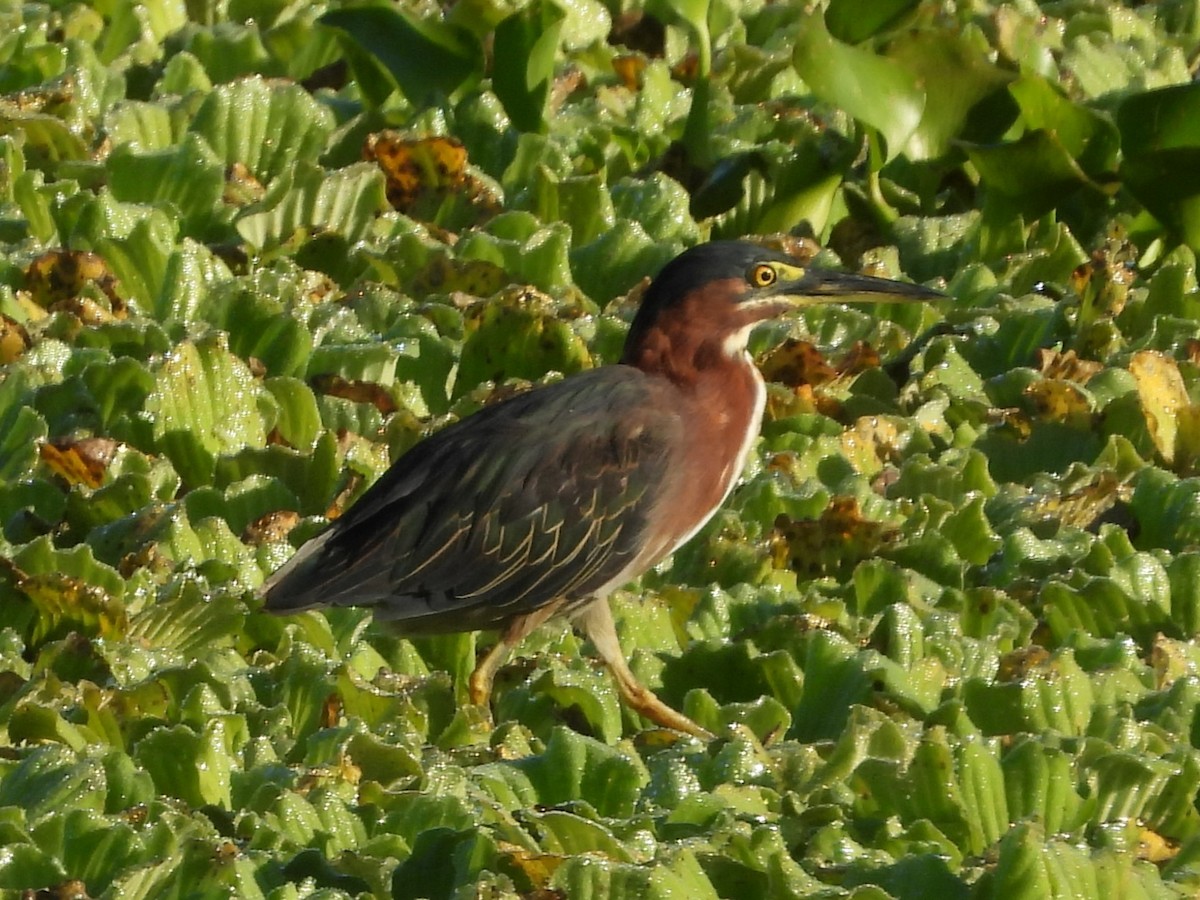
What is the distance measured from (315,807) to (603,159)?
3.44 meters

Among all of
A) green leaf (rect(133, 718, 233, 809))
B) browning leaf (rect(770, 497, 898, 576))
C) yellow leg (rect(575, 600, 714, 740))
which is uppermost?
green leaf (rect(133, 718, 233, 809))

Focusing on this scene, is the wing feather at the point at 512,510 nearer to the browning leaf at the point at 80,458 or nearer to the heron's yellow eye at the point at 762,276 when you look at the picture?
the heron's yellow eye at the point at 762,276

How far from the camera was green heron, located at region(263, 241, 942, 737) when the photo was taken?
478 cm

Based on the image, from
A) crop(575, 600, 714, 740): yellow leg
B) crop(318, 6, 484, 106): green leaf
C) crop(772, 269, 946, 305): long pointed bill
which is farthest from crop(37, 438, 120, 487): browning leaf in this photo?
crop(318, 6, 484, 106): green leaf

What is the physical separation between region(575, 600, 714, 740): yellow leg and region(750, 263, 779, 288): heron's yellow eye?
84 cm

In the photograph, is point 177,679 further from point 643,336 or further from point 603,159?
point 603,159

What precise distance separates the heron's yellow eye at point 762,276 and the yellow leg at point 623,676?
0.84 m

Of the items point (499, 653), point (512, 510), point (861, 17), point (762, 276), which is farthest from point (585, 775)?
point (861, 17)

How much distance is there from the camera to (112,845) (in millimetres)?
3635

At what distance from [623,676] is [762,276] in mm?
1095

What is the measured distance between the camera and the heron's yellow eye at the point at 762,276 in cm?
529

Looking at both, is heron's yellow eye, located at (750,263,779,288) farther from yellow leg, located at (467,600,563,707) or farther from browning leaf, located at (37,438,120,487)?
browning leaf, located at (37,438,120,487)

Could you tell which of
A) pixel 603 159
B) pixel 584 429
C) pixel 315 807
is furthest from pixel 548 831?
pixel 603 159

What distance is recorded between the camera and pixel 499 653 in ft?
15.8
